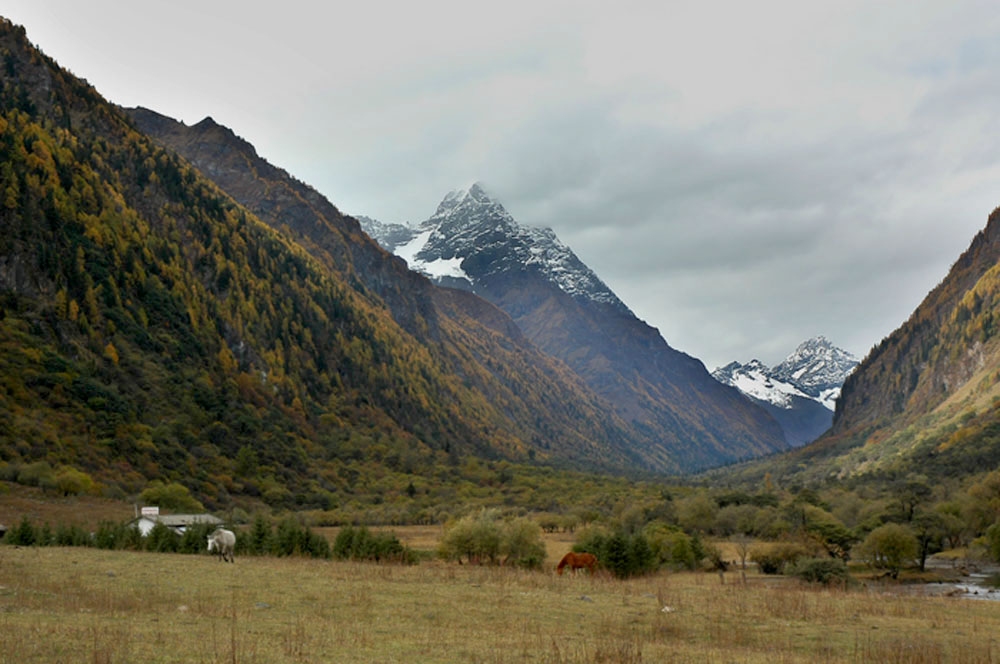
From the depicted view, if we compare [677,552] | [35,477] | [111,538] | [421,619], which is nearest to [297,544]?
[111,538]

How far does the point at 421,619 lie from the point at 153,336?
119741 millimetres

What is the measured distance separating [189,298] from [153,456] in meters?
52.8

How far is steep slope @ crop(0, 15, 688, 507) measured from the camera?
9494 cm

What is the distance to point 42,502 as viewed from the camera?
66.0 metres

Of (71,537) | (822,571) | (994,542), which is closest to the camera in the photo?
(71,537)

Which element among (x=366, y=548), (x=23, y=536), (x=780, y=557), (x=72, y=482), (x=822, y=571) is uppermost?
(x=72, y=482)

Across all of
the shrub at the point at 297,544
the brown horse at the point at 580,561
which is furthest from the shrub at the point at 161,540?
the brown horse at the point at 580,561

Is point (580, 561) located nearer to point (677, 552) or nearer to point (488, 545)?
point (488, 545)

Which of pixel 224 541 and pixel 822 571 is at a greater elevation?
pixel 224 541

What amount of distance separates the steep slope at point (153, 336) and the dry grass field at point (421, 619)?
60.6 metres

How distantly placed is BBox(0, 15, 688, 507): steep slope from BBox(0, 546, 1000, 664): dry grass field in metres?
60.6

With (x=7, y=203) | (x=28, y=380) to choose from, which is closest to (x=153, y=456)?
(x=28, y=380)

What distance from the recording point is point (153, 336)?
125m

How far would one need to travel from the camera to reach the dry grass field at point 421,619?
51.3ft
